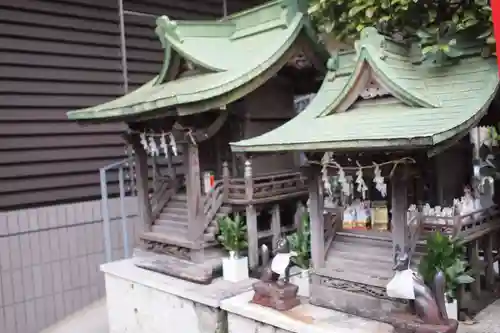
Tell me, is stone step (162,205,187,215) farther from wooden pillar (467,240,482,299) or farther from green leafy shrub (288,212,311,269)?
wooden pillar (467,240,482,299)

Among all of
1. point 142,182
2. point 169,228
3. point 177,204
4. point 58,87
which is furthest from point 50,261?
point 58,87

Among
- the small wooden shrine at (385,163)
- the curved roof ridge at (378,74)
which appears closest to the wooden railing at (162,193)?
the small wooden shrine at (385,163)

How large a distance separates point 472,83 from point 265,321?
147 inches

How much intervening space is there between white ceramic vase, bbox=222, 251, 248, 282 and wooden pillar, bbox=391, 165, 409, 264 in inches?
108

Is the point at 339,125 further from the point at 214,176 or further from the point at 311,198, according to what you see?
the point at 214,176

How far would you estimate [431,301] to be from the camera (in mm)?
4746

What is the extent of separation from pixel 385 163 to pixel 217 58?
3881mm

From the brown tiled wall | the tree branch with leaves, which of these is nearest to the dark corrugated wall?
the brown tiled wall

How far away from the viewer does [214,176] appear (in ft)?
28.6

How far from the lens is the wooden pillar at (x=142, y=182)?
28.6 ft

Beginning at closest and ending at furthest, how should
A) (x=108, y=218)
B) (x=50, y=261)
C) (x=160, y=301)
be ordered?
(x=160, y=301), (x=50, y=261), (x=108, y=218)

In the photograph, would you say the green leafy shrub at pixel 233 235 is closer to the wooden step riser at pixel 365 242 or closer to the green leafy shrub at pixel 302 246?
the green leafy shrub at pixel 302 246

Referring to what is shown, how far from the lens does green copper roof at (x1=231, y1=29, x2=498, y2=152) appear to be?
4.75 m

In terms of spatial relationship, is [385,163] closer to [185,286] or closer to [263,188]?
[263,188]
